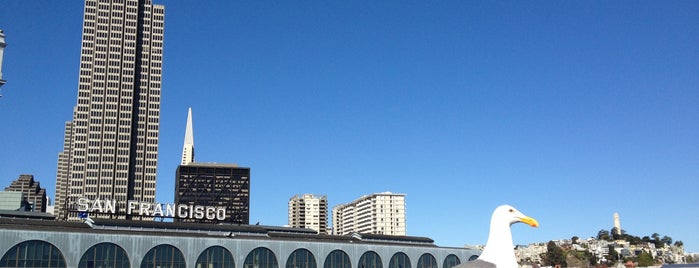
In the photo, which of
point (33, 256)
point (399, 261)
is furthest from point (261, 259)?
point (33, 256)

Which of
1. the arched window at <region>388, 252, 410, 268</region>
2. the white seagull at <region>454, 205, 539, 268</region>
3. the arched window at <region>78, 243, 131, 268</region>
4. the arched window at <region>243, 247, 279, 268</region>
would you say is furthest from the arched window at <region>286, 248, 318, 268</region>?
the white seagull at <region>454, 205, 539, 268</region>

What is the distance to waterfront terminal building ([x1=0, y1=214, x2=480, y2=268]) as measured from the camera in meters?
82.2

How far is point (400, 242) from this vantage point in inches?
4796

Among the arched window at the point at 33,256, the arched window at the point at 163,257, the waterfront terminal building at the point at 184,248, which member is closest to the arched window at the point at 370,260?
the waterfront terminal building at the point at 184,248

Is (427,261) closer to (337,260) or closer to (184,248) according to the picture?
(337,260)

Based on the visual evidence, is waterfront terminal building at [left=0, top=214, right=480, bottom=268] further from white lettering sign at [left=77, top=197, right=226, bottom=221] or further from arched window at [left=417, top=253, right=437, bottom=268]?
white lettering sign at [left=77, top=197, right=226, bottom=221]

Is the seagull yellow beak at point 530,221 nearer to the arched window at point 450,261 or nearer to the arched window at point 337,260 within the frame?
the arched window at point 337,260

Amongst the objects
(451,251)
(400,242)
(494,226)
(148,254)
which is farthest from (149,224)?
(494,226)

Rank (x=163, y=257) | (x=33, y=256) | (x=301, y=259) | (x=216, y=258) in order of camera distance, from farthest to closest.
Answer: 1. (x=301, y=259)
2. (x=216, y=258)
3. (x=163, y=257)
4. (x=33, y=256)

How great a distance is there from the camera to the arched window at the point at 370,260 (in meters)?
107

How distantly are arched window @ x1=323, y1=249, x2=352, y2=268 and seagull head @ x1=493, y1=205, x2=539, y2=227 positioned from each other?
277ft

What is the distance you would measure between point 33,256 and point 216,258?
23149 millimetres

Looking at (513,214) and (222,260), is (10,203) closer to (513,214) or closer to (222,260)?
(222,260)

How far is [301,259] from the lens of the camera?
101m
